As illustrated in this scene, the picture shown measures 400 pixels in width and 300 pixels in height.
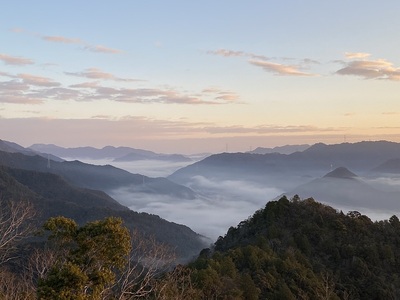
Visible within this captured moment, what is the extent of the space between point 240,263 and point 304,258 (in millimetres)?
9445

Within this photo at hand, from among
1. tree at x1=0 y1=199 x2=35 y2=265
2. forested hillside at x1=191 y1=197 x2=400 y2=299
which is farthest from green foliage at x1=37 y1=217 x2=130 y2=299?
forested hillside at x1=191 y1=197 x2=400 y2=299

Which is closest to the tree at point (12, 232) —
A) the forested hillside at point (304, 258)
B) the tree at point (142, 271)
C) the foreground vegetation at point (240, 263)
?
the foreground vegetation at point (240, 263)

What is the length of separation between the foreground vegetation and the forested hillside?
0.35 ft

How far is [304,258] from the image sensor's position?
1841 inches

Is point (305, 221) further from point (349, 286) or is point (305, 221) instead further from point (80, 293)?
point (80, 293)

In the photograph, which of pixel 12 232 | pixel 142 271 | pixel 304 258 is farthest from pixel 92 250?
pixel 304 258

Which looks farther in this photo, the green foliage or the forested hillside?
the forested hillside

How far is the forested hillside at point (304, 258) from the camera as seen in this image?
35438mm

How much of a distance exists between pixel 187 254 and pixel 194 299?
14811 cm

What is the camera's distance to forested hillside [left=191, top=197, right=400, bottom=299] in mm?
35438

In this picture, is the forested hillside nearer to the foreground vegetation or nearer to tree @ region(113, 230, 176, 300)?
the foreground vegetation

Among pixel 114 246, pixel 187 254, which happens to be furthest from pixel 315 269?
pixel 187 254

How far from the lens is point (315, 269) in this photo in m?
45.7

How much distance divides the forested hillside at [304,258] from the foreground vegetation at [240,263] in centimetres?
11
